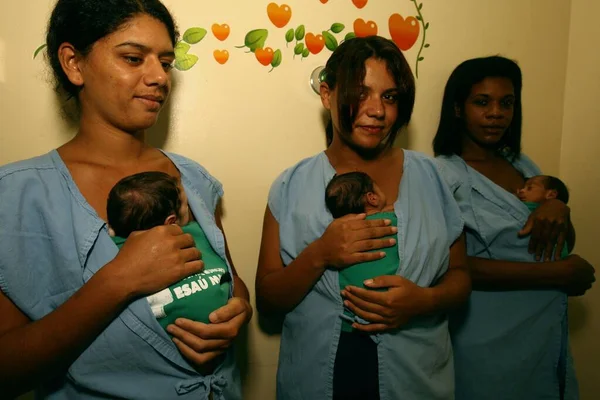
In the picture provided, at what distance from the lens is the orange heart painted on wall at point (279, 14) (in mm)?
1419

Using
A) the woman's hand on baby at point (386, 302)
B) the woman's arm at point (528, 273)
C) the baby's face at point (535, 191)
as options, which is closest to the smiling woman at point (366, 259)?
the woman's hand on baby at point (386, 302)

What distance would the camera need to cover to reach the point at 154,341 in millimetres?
896

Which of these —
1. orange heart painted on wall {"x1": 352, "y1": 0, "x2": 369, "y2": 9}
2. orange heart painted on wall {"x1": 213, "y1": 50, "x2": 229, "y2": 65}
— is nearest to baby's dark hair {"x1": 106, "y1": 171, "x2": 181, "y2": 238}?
orange heart painted on wall {"x1": 213, "y1": 50, "x2": 229, "y2": 65}

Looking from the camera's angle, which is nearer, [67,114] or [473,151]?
[67,114]

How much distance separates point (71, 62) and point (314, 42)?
78cm

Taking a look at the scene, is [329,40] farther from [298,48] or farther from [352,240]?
[352,240]

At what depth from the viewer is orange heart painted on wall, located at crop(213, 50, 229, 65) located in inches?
54.6

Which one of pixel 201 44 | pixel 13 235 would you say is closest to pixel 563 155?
pixel 201 44

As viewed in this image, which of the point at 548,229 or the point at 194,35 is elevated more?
the point at 194,35

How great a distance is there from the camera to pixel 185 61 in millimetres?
1370

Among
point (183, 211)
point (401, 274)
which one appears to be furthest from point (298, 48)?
point (401, 274)

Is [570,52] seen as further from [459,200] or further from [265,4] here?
[265,4]

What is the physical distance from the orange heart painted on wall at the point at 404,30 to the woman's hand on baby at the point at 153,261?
109 centimetres

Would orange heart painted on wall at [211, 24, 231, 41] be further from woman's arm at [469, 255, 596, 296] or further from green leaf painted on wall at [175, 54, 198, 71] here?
woman's arm at [469, 255, 596, 296]
